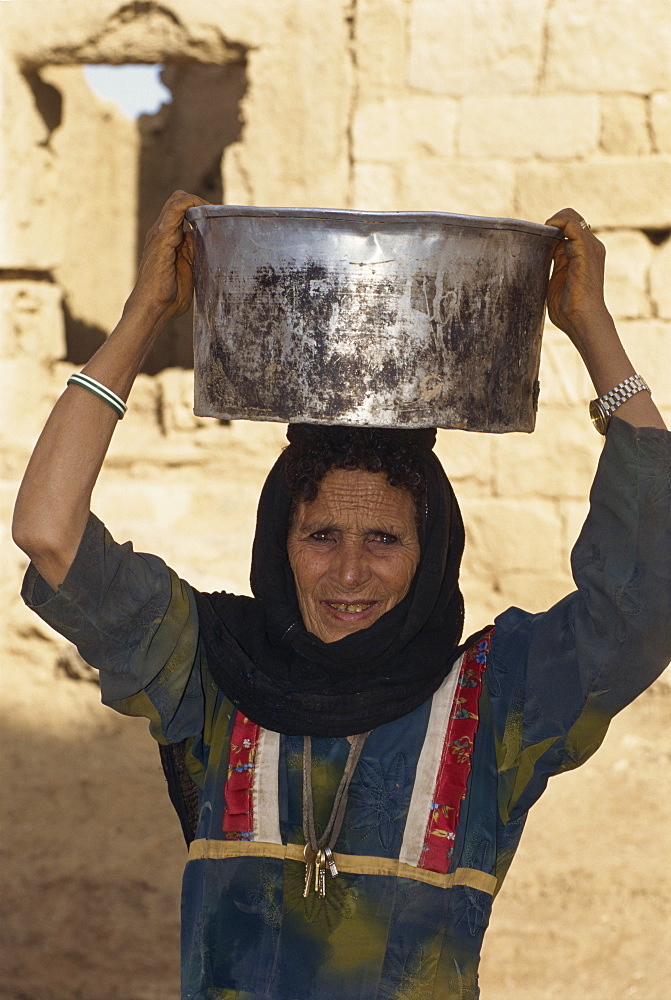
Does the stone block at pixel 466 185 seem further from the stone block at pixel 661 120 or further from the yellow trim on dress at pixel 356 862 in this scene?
the yellow trim on dress at pixel 356 862

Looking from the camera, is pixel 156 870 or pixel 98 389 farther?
pixel 156 870

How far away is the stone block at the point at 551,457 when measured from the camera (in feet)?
16.9

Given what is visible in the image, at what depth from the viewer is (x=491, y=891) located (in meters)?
1.97

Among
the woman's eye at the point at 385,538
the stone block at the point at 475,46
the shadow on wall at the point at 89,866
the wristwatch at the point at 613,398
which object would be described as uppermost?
the stone block at the point at 475,46

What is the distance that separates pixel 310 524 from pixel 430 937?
0.76 metres

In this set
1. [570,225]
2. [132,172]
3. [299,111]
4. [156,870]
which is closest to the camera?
[570,225]

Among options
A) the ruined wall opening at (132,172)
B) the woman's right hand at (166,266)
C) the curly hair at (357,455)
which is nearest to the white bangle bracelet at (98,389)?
the woman's right hand at (166,266)

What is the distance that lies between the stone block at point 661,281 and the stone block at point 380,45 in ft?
4.61

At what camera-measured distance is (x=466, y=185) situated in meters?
5.10

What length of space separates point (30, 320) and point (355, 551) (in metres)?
4.33

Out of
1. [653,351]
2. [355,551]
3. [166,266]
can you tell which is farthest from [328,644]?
[653,351]

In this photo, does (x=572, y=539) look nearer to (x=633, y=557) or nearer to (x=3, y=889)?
(x=3, y=889)

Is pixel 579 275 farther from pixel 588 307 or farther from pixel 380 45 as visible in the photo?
pixel 380 45

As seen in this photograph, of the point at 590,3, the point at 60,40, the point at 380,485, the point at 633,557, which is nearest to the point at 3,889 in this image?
the point at 380,485
